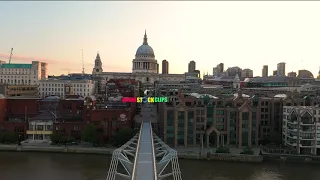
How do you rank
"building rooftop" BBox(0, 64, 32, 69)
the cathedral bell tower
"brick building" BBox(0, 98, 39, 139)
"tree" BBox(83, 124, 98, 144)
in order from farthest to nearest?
1. the cathedral bell tower
2. "building rooftop" BBox(0, 64, 32, 69)
3. "brick building" BBox(0, 98, 39, 139)
4. "tree" BBox(83, 124, 98, 144)

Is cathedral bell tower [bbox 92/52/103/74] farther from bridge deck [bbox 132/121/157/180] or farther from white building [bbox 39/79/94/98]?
bridge deck [bbox 132/121/157/180]

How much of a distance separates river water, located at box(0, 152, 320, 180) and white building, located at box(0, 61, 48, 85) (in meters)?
60.9

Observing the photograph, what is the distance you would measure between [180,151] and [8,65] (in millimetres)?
73906

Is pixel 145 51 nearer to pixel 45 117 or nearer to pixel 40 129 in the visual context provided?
pixel 45 117

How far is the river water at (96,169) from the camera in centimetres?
2988

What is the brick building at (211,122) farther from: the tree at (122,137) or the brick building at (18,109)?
the brick building at (18,109)

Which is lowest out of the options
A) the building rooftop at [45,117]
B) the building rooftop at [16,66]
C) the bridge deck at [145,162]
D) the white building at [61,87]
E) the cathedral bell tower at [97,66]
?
the bridge deck at [145,162]

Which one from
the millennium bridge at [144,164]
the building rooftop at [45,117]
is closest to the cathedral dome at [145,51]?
the building rooftop at [45,117]

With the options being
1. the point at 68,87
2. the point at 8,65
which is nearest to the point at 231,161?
the point at 68,87

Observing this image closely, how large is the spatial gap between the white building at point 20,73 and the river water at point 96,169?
60940mm

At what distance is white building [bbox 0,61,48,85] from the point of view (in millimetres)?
95500

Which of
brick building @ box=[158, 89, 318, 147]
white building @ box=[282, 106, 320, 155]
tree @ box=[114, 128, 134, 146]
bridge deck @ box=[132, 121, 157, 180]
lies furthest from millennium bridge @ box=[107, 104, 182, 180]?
white building @ box=[282, 106, 320, 155]

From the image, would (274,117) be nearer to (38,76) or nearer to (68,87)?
(68,87)

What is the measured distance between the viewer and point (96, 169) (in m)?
31.7
